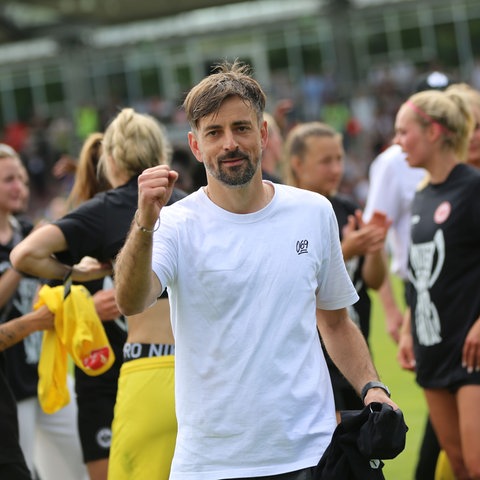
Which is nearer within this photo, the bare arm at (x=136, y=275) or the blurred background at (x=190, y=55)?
the bare arm at (x=136, y=275)

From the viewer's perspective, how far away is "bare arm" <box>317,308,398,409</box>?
14.1 feet

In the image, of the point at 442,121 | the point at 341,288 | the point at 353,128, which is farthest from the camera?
the point at 353,128

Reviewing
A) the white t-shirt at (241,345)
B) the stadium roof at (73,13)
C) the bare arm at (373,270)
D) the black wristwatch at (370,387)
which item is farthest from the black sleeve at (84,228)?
the stadium roof at (73,13)

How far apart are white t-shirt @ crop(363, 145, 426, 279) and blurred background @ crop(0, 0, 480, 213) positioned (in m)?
29.6

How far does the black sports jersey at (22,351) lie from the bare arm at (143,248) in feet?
9.57

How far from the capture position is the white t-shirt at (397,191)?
8070 mm

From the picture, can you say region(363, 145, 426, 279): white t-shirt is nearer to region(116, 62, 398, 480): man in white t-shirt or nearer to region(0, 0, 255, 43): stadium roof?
region(116, 62, 398, 480): man in white t-shirt

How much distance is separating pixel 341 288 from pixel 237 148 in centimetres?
73

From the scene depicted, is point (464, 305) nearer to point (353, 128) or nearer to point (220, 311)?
point (220, 311)

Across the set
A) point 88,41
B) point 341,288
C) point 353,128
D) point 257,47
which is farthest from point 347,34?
point 341,288

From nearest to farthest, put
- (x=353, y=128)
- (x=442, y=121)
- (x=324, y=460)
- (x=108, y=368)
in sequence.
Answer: (x=324, y=460), (x=108, y=368), (x=442, y=121), (x=353, y=128)

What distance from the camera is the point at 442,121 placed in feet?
20.9

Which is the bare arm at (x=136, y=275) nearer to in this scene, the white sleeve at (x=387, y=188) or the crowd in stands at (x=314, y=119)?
the white sleeve at (x=387, y=188)

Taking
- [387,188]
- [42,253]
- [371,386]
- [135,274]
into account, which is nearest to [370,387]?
[371,386]
